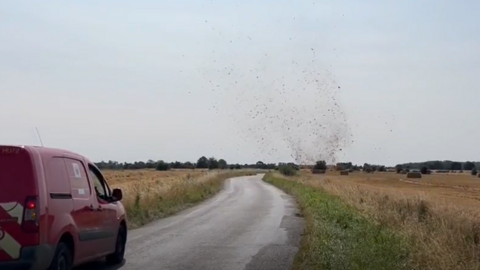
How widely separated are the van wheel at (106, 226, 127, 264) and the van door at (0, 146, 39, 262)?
3921 millimetres

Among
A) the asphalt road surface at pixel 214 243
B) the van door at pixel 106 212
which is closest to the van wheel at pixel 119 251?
the asphalt road surface at pixel 214 243

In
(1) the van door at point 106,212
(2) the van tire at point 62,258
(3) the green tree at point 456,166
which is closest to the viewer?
(2) the van tire at point 62,258

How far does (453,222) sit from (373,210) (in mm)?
4002

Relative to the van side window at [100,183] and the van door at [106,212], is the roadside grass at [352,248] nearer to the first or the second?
the van door at [106,212]

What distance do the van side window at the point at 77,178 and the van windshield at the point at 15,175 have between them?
1.30 meters

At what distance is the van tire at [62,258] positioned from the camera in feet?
32.5

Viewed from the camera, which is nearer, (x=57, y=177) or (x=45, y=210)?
(x=45, y=210)

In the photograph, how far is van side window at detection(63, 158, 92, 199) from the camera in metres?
10.9

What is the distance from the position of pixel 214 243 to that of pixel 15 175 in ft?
26.4

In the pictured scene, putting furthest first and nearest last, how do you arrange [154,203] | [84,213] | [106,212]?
[154,203]
[106,212]
[84,213]

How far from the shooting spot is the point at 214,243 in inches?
666

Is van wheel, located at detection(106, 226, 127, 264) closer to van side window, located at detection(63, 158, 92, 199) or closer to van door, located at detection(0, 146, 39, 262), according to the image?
van side window, located at detection(63, 158, 92, 199)

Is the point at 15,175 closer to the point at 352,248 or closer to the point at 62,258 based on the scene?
the point at 62,258

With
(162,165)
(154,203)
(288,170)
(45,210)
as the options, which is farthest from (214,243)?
(162,165)
